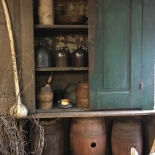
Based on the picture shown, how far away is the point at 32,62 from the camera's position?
1.72 metres

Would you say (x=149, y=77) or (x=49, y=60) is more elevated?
(x=49, y=60)

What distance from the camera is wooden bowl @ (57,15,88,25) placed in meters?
1.79

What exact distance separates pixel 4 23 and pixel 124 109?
1.39 meters

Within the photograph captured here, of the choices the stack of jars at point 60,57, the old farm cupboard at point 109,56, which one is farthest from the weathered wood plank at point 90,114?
the stack of jars at point 60,57

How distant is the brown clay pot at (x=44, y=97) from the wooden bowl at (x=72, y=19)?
665 millimetres

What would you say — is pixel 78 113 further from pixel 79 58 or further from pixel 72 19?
pixel 72 19

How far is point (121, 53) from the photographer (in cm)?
178

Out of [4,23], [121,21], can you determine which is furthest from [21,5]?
[121,21]

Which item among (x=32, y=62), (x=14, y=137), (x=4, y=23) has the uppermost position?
(x=4, y=23)

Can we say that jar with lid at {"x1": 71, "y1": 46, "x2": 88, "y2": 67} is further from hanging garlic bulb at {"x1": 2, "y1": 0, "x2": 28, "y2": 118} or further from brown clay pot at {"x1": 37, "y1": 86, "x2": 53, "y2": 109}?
hanging garlic bulb at {"x1": 2, "y1": 0, "x2": 28, "y2": 118}

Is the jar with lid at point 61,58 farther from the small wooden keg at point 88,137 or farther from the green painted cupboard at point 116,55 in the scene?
the small wooden keg at point 88,137

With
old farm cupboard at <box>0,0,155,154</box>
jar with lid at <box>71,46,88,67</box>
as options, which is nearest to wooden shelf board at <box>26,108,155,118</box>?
old farm cupboard at <box>0,0,155,154</box>

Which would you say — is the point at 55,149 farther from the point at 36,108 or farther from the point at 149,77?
the point at 149,77

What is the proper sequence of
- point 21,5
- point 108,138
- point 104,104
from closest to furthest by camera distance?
point 21,5, point 104,104, point 108,138
